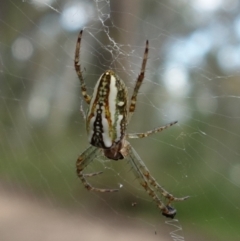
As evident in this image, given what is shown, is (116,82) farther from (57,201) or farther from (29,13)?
(29,13)

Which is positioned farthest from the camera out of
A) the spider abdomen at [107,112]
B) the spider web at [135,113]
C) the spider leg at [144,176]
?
the spider web at [135,113]

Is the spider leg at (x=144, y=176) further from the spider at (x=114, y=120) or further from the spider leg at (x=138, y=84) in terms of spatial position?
the spider leg at (x=138, y=84)

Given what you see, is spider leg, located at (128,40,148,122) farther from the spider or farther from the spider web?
the spider web

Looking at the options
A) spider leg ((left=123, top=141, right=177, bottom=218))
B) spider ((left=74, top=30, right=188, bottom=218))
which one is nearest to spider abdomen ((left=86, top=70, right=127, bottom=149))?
spider ((left=74, top=30, right=188, bottom=218))

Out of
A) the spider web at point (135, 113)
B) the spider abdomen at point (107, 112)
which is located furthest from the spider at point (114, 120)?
the spider web at point (135, 113)

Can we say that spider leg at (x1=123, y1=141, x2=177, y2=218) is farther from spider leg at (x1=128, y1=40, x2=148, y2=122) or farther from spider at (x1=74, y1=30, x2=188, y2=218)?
spider leg at (x1=128, y1=40, x2=148, y2=122)

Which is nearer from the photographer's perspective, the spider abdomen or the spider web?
the spider abdomen

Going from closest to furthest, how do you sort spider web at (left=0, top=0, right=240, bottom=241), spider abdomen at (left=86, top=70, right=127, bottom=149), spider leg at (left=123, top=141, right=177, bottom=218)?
spider abdomen at (left=86, top=70, right=127, bottom=149)
spider leg at (left=123, top=141, right=177, bottom=218)
spider web at (left=0, top=0, right=240, bottom=241)

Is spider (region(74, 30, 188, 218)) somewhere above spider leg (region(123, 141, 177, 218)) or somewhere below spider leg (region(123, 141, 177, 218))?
above

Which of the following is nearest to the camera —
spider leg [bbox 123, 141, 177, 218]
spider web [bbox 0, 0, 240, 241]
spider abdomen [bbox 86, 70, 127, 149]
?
spider abdomen [bbox 86, 70, 127, 149]
